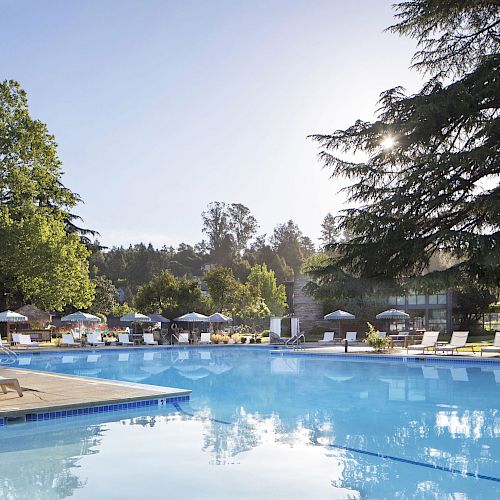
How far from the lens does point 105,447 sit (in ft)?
27.0

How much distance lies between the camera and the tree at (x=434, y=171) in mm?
2908

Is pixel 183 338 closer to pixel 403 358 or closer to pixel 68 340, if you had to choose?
pixel 68 340

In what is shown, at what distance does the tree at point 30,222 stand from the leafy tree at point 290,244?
51657 mm

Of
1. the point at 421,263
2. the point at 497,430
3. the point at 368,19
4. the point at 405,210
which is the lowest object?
the point at 497,430

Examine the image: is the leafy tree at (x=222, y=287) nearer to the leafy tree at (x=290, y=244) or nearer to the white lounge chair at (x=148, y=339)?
the white lounge chair at (x=148, y=339)

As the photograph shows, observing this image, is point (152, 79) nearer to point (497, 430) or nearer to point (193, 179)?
point (193, 179)

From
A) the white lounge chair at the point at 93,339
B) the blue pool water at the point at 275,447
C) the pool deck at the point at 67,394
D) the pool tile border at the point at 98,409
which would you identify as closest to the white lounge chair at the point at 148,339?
the white lounge chair at the point at 93,339

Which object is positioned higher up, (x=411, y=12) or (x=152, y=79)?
(x=152, y=79)

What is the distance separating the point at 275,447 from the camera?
840 centimetres

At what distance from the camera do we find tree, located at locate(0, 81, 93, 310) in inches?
1076

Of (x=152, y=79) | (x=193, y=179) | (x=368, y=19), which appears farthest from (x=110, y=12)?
(x=193, y=179)

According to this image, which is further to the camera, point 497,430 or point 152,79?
point 152,79

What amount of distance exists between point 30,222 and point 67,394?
18.8 metres

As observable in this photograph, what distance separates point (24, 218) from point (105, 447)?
22.7 metres
